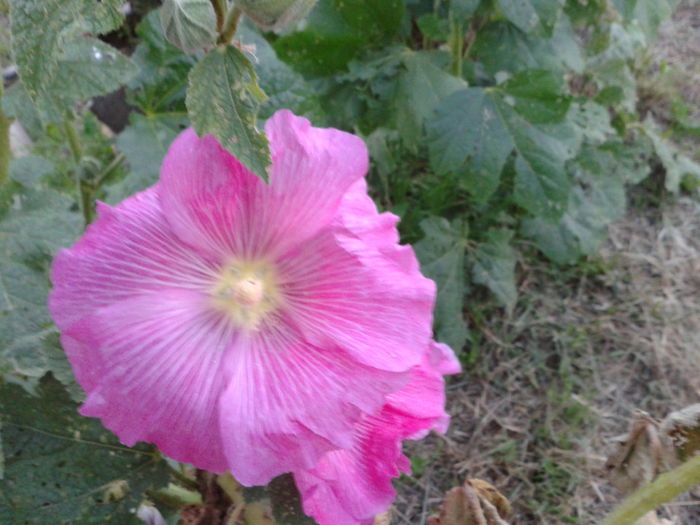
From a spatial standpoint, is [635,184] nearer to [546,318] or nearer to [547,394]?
[546,318]

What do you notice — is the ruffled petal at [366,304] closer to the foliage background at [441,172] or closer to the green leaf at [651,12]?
the foliage background at [441,172]

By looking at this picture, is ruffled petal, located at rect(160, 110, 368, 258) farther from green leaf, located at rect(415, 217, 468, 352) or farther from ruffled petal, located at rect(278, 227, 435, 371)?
green leaf, located at rect(415, 217, 468, 352)

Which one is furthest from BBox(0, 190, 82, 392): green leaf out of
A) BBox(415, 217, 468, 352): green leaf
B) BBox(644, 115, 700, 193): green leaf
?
BBox(644, 115, 700, 193): green leaf

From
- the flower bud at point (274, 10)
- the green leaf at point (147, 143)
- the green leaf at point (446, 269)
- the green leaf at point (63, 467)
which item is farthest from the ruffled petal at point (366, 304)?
the green leaf at point (446, 269)

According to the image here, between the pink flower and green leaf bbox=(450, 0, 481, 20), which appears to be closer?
the pink flower

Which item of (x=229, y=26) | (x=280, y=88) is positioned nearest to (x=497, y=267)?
(x=280, y=88)

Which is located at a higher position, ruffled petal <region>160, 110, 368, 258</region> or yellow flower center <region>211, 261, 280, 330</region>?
ruffled petal <region>160, 110, 368, 258</region>

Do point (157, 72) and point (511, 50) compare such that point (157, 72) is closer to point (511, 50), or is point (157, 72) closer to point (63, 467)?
point (63, 467)
